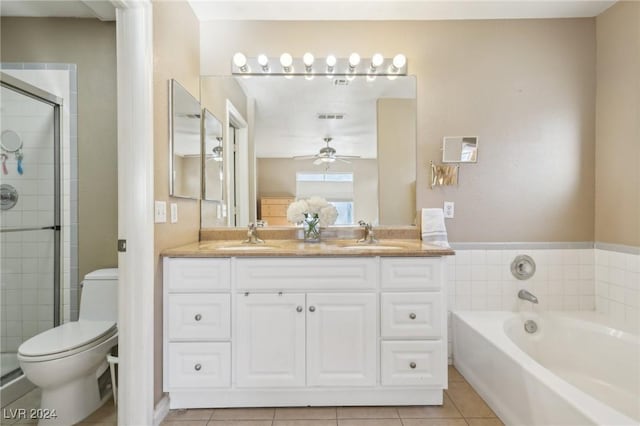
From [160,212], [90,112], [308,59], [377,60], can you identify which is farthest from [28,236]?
[377,60]

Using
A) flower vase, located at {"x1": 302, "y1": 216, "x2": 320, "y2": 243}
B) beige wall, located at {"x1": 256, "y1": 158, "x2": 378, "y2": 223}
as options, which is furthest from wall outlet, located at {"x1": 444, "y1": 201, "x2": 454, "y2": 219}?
flower vase, located at {"x1": 302, "y1": 216, "x2": 320, "y2": 243}

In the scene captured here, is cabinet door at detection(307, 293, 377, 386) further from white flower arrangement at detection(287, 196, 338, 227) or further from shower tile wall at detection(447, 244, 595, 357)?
shower tile wall at detection(447, 244, 595, 357)

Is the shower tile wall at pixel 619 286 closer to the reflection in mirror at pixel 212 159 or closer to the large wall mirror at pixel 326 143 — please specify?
the large wall mirror at pixel 326 143

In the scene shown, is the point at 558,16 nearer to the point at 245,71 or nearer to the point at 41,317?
the point at 245,71

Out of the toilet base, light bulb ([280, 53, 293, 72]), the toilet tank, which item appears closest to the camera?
the toilet base

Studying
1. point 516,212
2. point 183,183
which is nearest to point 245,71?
point 183,183

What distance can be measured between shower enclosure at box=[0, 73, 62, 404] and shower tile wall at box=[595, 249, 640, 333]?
12.2 feet

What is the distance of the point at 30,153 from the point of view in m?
2.23

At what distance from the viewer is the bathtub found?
4.35 ft

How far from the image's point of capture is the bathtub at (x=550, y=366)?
1.33 meters

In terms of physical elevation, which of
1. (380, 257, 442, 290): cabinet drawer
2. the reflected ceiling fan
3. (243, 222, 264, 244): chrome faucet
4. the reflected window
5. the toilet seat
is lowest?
the toilet seat

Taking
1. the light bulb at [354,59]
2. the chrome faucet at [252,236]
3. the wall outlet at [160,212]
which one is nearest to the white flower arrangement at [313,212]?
the chrome faucet at [252,236]

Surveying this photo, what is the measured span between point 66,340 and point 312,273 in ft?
4.28

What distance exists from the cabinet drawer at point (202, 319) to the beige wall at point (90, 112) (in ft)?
2.77
